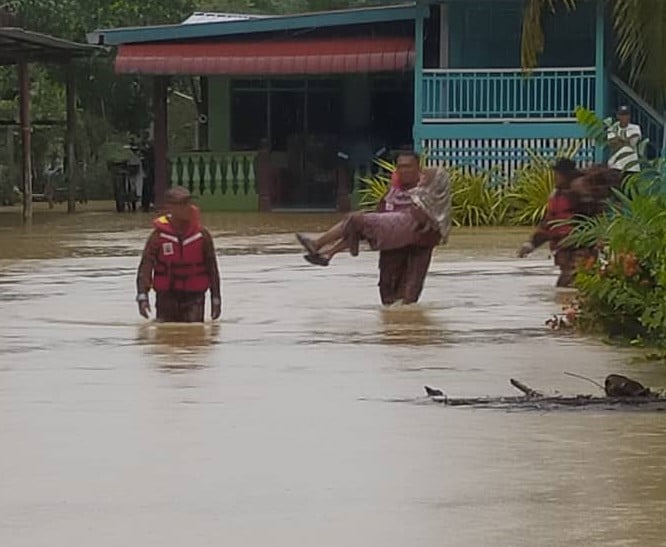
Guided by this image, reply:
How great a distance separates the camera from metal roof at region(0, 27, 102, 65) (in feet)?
90.6

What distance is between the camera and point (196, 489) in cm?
720

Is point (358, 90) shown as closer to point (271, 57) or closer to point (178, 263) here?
point (271, 57)

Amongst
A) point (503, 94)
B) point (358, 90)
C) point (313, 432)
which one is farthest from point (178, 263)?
point (358, 90)

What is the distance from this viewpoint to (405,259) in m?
15.0

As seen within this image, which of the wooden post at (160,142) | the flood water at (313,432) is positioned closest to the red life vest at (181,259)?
the flood water at (313,432)

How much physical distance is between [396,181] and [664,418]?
6531 millimetres

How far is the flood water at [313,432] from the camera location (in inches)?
260

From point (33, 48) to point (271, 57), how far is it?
13.1 ft

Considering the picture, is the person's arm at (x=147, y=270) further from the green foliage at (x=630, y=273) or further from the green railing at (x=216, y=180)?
the green railing at (x=216, y=180)

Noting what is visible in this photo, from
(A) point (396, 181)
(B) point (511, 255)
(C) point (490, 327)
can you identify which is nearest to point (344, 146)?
(B) point (511, 255)

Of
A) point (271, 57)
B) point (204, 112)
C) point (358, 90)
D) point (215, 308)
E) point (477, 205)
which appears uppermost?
point (271, 57)

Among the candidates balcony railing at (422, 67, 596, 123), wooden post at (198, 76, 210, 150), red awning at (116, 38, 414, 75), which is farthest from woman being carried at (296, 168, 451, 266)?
wooden post at (198, 76, 210, 150)

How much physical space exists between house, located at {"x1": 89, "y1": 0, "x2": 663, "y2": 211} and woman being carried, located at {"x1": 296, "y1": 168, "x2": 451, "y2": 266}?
13.1 meters

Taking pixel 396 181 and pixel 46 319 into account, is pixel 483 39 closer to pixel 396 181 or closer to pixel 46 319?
pixel 396 181
